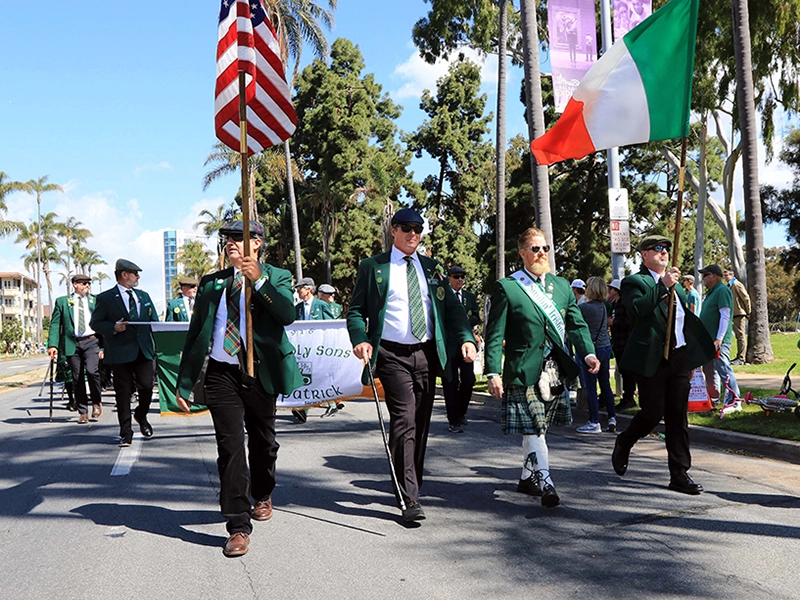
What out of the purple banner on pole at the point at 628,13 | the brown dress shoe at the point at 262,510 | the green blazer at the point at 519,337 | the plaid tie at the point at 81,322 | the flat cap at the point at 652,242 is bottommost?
the brown dress shoe at the point at 262,510

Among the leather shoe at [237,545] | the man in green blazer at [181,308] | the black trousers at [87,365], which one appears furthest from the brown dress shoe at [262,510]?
the man in green blazer at [181,308]

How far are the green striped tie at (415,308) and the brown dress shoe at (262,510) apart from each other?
1.59 meters

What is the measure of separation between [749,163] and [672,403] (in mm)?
11437

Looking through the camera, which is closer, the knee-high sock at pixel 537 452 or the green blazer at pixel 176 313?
the knee-high sock at pixel 537 452

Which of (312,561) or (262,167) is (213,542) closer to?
(312,561)

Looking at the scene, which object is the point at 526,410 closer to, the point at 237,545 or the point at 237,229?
the point at 237,545

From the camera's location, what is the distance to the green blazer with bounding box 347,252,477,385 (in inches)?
216

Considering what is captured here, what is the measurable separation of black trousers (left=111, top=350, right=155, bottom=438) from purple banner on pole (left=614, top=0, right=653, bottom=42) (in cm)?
927

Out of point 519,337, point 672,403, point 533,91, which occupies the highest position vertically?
point 533,91

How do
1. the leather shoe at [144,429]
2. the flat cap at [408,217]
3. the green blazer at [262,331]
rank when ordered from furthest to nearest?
the leather shoe at [144,429], the flat cap at [408,217], the green blazer at [262,331]

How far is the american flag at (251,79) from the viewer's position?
17.6ft

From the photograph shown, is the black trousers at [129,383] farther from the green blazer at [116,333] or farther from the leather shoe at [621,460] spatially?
the leather shoe at [621,460]

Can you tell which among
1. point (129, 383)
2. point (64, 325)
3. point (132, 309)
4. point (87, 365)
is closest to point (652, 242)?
point (129, 383)

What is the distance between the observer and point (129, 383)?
918 cm
